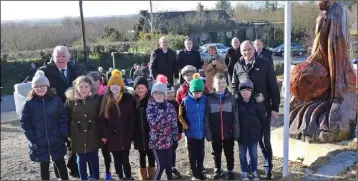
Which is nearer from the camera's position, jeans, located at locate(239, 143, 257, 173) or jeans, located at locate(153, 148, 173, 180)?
jeans, located at locate(153, 148, 173, 180)

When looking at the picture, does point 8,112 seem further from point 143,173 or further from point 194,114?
point 194,114

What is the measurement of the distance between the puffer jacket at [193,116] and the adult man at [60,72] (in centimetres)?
147

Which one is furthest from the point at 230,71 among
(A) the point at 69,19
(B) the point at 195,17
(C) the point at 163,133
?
(B) the point at 195,17

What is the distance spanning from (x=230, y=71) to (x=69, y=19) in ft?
61.5

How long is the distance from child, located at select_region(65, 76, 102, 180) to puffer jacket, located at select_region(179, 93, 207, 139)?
100 cm

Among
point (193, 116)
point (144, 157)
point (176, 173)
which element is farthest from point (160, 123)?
point (176, 173)

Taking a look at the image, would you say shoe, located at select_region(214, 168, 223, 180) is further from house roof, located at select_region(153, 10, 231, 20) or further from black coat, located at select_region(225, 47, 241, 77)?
house roof, located at select_region(153, 10, 231, 20)

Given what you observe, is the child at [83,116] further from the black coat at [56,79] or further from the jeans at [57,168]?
the black coat at [56,79]

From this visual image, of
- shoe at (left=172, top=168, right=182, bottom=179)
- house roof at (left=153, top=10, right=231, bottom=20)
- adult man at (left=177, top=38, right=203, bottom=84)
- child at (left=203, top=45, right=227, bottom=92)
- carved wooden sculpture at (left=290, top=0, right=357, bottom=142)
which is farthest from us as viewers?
house roof at (left=153, top=10, right=231, bottom=20)

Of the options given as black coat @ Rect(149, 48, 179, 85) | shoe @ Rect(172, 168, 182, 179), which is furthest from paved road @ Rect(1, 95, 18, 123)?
shoe @ Rect(172, 168, 182, 179)

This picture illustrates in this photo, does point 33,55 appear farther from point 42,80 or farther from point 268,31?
point 42,80

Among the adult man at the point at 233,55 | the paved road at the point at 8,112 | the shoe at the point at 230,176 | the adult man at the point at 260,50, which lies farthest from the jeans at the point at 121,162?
the paved road at the point at 8,112

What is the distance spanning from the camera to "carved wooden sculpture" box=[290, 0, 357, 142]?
555 centimetres

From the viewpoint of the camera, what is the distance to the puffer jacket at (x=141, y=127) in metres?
4.73
